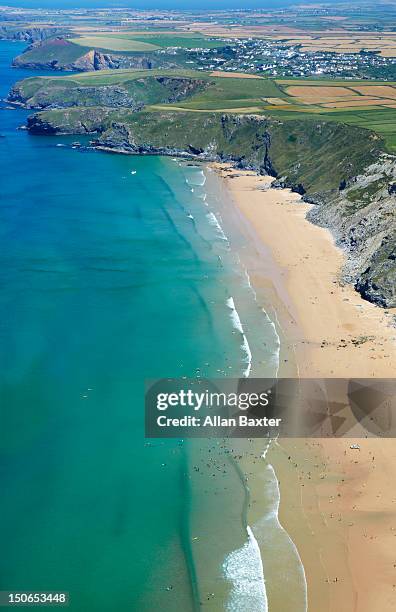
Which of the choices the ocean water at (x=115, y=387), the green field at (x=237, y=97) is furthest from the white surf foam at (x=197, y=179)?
the green field at (x=237, y=97)

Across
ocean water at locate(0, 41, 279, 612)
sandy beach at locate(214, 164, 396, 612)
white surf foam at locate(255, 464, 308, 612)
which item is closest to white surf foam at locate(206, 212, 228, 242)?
ocean water at locate(0, 41, 279, 612)

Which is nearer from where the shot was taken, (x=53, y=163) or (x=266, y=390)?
(x=266, y=390)

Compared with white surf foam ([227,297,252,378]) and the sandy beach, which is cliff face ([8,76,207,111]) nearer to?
the sandy beach

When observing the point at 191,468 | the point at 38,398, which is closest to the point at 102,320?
the point at 38,398

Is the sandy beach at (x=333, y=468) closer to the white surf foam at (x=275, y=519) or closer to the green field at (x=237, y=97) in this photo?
the white surf foam at (x=275, y=519)

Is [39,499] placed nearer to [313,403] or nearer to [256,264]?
[313,403]

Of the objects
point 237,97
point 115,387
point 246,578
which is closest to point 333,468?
point 246,578

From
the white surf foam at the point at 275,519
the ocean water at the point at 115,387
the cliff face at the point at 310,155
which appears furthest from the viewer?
the cliff face at the point at 310,155
